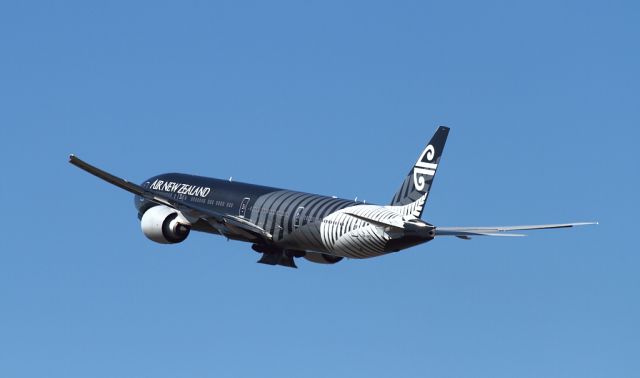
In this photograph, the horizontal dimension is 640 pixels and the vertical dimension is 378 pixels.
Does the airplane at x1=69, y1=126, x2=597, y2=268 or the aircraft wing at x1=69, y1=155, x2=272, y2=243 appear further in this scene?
the aircraft wing at x1=69, y1=155, x2=272, y2=243

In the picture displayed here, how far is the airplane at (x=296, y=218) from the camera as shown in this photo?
83.6 metres

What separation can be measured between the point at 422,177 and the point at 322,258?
36.0 feet

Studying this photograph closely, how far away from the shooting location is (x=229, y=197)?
94688mm

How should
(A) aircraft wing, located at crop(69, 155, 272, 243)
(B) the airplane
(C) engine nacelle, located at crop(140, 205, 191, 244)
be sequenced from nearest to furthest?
(B) the airplane, (A) aircraft wing, located at crop(69, 155, 272, 243), (C) engine nacelle, located at crop(140, 205, 191, 244)

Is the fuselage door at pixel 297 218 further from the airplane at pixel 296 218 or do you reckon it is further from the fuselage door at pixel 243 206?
the fuselage door at pixel 243 206

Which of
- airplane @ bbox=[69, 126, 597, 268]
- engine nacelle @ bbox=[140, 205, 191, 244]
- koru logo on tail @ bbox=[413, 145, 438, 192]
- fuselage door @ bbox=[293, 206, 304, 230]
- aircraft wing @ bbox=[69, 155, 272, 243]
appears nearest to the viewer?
airplane @ bbox=[69, 126, 597, 268]

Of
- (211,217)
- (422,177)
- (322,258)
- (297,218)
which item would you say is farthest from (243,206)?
(422,177)

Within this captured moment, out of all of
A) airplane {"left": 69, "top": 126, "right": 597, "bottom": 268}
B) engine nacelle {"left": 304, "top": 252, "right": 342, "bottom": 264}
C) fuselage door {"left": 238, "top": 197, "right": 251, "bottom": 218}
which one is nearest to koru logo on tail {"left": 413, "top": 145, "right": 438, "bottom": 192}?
airplane {"left": 69, "top": 126, "right": 597, "bottom": 268}

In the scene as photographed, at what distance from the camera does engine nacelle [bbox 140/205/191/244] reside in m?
92.8

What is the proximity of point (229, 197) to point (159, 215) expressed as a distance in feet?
15.0

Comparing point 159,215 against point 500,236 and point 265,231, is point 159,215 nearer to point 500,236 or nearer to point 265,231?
point 265,231

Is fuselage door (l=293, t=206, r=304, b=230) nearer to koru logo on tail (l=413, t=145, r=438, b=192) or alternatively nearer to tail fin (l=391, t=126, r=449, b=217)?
tail fin (l=391, t=126, r=449, b=217)

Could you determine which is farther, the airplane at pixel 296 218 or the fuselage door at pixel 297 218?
the fuselage door at pixel 297 218

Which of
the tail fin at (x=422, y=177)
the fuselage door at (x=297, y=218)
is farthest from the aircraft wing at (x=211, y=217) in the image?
the tail fin at (x=422, y=177)
